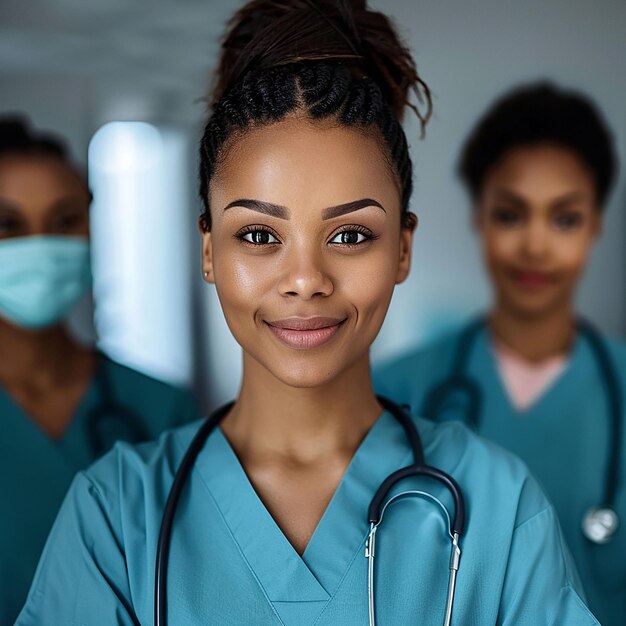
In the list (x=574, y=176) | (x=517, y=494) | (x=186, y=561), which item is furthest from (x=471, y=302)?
(x=186, y=561)

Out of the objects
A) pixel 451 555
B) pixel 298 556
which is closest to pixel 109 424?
pixel 298 556

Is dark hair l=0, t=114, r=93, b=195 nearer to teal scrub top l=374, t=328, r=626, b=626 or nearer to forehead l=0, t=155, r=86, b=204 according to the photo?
forehead l=0, t=155, r=86, b=204

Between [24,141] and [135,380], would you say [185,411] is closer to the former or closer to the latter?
[135,380]

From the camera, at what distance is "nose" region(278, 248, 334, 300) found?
0.92 meters

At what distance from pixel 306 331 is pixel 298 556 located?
236 millimetres

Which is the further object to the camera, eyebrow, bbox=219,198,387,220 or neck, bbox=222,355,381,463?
neck, bbox=222,355,381,463

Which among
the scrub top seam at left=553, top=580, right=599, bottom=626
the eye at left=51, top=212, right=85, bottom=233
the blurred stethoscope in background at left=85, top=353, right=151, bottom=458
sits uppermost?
the eye at left=51, top=212, right=85, bottom=233

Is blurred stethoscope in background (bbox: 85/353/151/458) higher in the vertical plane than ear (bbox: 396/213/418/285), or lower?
lower

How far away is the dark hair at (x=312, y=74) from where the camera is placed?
3.21 feet

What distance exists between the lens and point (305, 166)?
3.10 feet

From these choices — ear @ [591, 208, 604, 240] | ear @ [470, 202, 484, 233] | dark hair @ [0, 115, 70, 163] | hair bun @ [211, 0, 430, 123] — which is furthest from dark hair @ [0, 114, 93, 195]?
ear @ [591, 208, 604, 240]

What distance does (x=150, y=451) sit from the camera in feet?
3.51

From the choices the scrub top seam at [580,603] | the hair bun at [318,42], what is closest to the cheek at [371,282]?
the hair bun at [318,42]

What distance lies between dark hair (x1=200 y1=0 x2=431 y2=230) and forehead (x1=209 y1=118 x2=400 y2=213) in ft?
0.05
